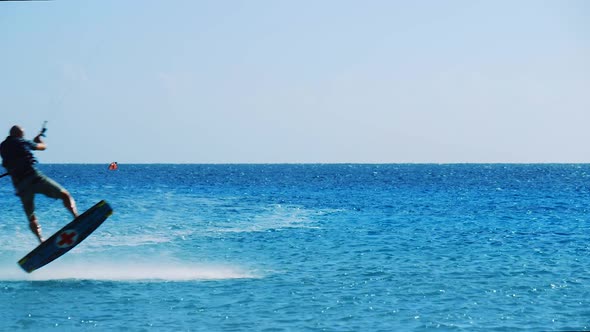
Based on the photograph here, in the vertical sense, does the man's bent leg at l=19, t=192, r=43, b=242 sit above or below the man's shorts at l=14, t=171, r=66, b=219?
below

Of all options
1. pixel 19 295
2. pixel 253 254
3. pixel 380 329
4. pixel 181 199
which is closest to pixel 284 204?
pixel 181 199

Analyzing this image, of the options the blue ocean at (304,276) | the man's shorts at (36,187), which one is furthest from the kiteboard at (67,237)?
the blue ocean at (304,276)

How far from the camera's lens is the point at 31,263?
15047 mm

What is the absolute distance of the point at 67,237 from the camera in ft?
49.2

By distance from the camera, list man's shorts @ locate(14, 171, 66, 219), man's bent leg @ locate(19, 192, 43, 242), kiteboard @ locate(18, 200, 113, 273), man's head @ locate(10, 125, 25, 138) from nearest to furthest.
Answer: man's head @ locate(10, 125, 25, 138)
man's shorts @ locate(14, 171, 66, 219)
man's bent leg @ locate(19, 192, 43, 242)
kiteboard @ locate(18, 200, 113, 273)

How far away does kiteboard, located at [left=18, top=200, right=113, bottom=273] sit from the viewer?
14.8 meters

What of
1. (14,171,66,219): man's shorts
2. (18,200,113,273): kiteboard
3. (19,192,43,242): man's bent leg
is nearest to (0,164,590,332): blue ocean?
(18,200,113,273): kiteboard

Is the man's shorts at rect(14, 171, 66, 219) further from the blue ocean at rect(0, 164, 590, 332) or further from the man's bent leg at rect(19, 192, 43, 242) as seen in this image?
the blue ocean at rect(0, 164, 590, 332)

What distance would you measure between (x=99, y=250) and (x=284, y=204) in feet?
101

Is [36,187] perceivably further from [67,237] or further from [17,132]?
[67,237]

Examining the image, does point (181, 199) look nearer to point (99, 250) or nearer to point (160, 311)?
point (99, 250)

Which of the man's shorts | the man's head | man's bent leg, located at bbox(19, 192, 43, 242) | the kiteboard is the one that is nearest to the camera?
the man's head

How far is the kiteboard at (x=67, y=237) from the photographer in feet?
48.5

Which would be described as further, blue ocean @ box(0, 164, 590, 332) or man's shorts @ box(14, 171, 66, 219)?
blue ocean @ box(0, 164, 590, 332)
